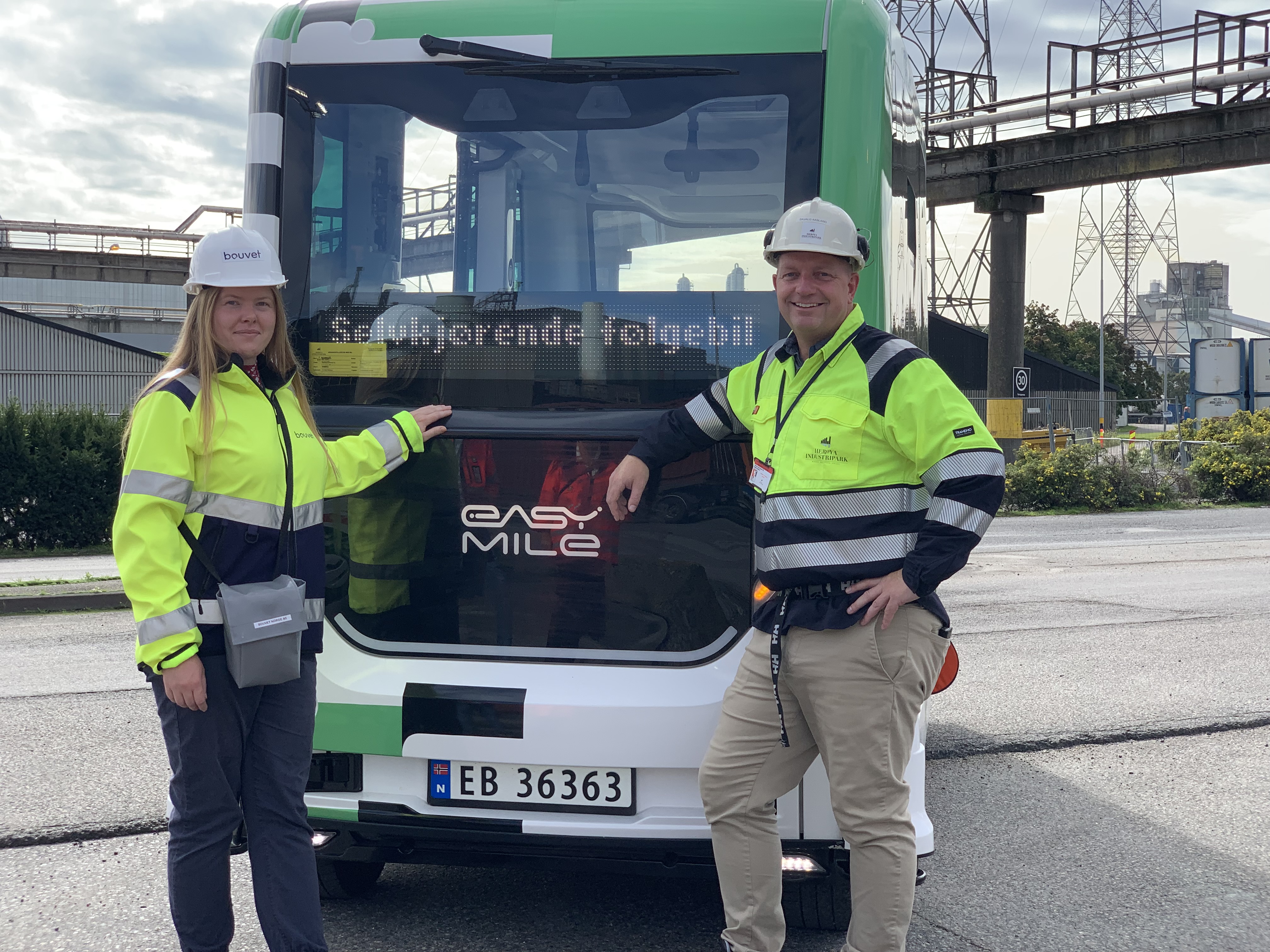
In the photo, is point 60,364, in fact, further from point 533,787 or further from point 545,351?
point 533,787

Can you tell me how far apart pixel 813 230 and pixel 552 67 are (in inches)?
39.2

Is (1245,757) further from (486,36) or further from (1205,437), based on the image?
(1205,437)

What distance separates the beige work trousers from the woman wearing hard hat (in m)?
1.09

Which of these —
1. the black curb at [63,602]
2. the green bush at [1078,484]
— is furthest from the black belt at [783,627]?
the green bush at [1078,484]

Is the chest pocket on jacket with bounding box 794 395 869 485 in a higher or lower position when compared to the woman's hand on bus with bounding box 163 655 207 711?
higher

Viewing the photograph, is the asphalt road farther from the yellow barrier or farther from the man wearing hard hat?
the yellow barrier

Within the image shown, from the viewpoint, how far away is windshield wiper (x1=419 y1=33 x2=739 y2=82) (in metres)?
3.48

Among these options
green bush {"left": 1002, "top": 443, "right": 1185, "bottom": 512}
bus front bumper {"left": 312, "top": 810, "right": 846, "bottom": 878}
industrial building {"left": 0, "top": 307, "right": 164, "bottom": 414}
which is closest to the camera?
bus front bumper {"left": 312, "top": 810, "right": 846, "bottom": 878}

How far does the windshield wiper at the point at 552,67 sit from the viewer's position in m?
3.48

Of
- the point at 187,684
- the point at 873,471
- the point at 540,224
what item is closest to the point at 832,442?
the point at 873,471

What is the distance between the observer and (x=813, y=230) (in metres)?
3.09

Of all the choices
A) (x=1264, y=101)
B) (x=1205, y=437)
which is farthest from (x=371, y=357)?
(x=1205, y=437)

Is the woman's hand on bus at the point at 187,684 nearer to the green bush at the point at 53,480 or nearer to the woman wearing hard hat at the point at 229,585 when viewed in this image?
the woman wearing hard hat at the point at 229,585

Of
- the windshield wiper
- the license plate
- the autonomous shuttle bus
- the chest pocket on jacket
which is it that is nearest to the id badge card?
the chest pocket on jacket
